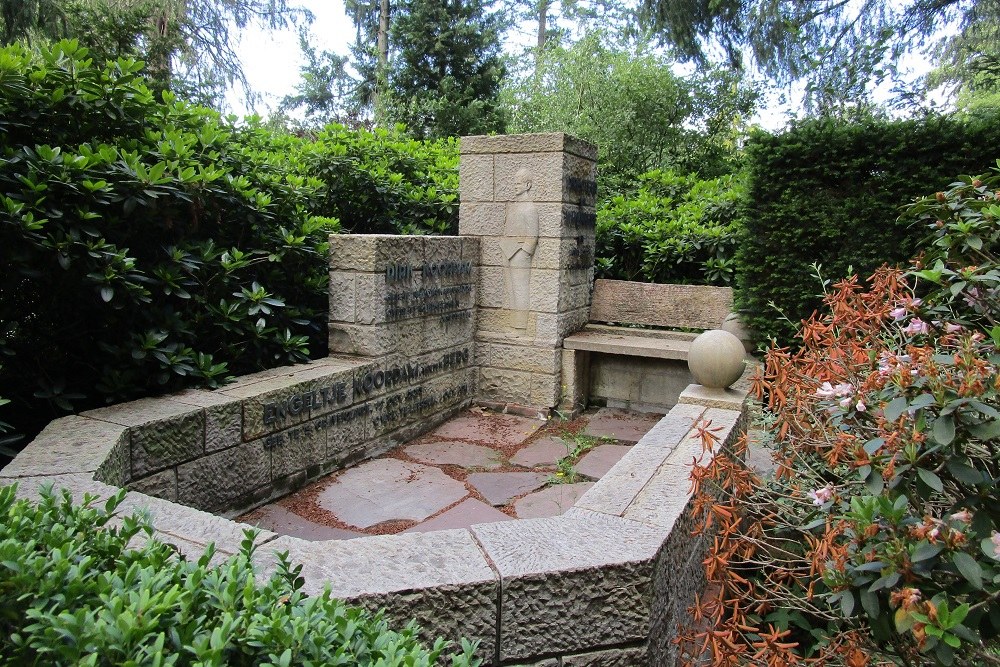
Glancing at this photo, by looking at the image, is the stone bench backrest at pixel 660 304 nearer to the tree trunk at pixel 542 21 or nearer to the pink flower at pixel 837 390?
the pink flower at pixel 837 390

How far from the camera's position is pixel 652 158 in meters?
10.7

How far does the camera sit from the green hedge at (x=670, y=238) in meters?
6.04

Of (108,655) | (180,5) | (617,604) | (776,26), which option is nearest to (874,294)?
(617,604)

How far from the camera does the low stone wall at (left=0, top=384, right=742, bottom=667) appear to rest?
5.92 ft

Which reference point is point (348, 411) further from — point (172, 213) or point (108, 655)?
point (108, 655)

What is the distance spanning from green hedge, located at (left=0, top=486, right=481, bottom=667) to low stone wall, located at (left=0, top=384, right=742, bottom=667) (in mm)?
186

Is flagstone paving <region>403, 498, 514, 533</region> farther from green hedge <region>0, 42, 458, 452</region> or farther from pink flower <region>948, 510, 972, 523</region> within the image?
pink flower <region>948, 510, 972, 523</region>

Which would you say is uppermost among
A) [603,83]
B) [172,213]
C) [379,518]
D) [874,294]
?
[603,83]

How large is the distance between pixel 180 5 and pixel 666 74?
342 inches

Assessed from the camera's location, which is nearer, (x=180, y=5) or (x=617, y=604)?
(x=617, y=604)

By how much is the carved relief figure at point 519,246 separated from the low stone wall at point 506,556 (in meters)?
2.65

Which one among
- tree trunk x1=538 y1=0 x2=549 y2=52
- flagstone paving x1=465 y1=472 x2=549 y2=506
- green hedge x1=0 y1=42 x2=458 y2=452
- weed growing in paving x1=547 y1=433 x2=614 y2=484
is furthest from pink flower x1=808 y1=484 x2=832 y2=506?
tree trunk x1=538 y1=0 x2=549 y2=52

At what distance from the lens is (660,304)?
19.1 feet

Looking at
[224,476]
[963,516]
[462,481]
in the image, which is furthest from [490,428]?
[963,516]
